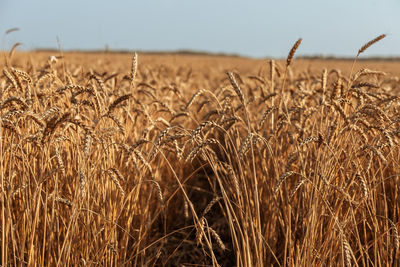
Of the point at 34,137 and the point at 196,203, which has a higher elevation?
the point at 34,137

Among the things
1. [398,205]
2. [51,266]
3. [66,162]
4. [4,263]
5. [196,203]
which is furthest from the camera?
[196,203]

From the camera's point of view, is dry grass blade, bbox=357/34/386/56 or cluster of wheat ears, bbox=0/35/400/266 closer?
cluster of wheat ears, bbox=0/35/400/266

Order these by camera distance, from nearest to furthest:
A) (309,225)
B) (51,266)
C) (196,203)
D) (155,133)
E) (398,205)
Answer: (309,225) → (51,266) → (398,205) → (155,133) → (196,203)

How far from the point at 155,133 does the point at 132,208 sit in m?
1.26

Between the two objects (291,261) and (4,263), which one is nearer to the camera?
(4,263)

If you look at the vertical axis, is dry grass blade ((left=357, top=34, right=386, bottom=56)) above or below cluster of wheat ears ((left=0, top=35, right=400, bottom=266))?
above

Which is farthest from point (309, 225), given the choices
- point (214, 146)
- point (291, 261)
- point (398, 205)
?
point (214, 146)

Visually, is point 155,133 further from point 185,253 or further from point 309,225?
point 309,225

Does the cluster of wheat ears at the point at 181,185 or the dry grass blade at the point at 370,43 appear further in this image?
the dry grass blade at the point at 370,43

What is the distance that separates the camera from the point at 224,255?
291 cm

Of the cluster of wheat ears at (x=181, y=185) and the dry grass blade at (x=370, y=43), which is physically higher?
the dry grass blade at (x=370, y=43)

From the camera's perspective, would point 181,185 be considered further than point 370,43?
No

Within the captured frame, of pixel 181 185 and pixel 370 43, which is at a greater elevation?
pixel 370 43

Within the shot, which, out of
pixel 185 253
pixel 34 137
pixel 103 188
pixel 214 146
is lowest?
pixel 185 253
